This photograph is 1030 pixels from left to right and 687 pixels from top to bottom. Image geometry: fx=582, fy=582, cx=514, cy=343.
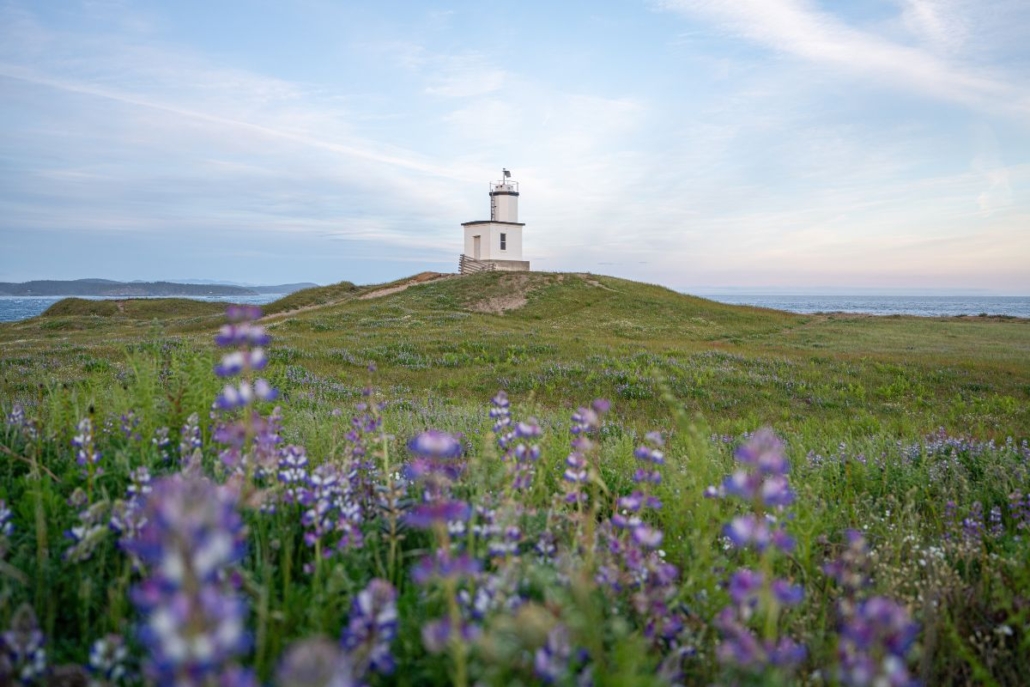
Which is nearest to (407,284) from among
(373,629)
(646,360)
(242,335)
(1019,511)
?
(646,360)

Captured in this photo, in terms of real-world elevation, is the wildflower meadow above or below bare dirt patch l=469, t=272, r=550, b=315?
below

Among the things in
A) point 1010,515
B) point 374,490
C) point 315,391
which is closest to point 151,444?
point 374,490

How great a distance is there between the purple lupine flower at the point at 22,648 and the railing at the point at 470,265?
5676 centimetres

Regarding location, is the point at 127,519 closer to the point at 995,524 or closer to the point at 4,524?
the point at 4,524

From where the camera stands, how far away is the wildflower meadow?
5.21 feet

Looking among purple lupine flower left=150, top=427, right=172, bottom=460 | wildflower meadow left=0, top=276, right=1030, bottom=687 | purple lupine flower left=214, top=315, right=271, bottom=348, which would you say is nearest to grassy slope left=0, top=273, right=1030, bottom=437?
wildflower meadow left=0, top=276, right=1030, bottom=687

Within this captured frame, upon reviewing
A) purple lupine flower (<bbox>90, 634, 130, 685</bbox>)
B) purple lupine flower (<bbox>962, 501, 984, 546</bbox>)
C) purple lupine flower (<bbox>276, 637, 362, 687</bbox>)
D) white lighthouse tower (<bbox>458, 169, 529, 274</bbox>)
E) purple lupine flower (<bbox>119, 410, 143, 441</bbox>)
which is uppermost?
white lighthouse tower (<bbox>458, 169, 529, 274</bbox>)

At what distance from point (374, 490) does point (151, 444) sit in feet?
6.18

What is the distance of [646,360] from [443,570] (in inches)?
787

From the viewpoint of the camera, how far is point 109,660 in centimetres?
200

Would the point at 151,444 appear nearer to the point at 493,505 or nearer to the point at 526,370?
Answer: the point at 493,505

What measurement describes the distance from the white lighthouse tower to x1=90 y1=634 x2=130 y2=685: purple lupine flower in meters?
56.7

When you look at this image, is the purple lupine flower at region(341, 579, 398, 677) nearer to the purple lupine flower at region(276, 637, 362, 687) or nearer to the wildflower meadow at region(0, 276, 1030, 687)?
the wildflower meadow at region(0, 276, 1030, 687)

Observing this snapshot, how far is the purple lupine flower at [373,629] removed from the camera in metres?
1.91
